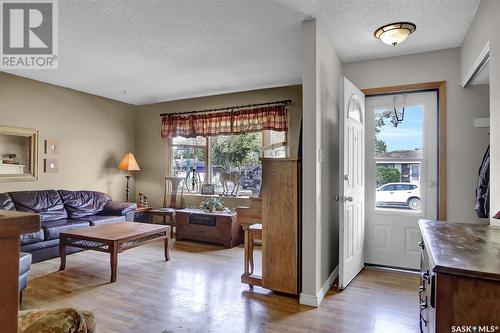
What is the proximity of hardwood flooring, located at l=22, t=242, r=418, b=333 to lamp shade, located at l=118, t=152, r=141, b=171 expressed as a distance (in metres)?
2.21

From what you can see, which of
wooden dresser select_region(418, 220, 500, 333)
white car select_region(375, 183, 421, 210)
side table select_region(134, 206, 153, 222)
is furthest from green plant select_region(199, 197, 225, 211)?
wooden dresser select_region(418, 220, 500, 333)

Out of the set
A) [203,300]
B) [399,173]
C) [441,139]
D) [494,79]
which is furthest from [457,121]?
[203,300]

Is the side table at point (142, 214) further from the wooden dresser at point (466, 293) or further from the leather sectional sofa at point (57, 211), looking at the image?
the wooden dresser at point (466, 293)

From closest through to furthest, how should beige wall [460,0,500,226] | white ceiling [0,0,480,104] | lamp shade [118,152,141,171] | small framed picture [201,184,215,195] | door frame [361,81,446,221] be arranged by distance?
1. beige wall [460,0,500,226]
2. white ceiling [0,0,480,104]
3. door frame [361,81,446,221]
4. small framed picture [201,184,215,195]
5. lamp shade [118,152,141,171]

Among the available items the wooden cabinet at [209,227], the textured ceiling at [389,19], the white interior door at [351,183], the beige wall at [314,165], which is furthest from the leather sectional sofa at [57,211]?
the textured ceiling at [389,19]

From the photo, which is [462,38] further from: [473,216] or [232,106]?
[232,106]

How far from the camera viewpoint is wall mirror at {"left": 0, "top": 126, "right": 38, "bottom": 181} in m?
4.16

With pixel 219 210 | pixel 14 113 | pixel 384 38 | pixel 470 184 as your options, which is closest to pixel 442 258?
pixel 384 38

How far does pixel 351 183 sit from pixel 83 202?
4.11 m

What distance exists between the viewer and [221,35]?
9.75 ft

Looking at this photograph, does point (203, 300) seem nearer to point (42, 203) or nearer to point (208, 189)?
point (208, 189)

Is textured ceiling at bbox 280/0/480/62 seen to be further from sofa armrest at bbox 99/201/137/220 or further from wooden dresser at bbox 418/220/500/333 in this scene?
sofa armrest at bbox 99/201/137/220

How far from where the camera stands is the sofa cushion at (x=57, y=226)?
379cm

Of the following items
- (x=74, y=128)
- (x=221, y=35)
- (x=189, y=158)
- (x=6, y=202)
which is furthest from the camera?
(x=189, y=158)
